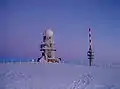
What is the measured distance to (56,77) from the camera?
2.80 m

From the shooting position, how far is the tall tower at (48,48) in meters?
2.78

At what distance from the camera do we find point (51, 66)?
110 inches

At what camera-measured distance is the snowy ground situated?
2775 mm

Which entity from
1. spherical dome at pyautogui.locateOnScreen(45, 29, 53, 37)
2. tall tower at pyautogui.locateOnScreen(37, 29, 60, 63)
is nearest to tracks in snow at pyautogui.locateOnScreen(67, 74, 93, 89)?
tall tower at pyautogui.locateOnScreen(37, 29, 60, 63)

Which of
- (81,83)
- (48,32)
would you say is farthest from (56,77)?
(48,32)

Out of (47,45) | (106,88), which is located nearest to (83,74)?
(106,88)

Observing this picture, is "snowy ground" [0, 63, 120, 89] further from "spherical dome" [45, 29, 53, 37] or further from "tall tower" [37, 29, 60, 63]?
"spherical dome" [45, 29, 53, 37]

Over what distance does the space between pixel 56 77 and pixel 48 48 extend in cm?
30

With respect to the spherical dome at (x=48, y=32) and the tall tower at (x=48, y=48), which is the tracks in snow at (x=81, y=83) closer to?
the tall tower at (x=48, y=48)

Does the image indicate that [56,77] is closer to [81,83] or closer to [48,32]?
[81,83]

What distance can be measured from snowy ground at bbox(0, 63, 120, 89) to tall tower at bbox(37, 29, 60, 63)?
0.07 metres

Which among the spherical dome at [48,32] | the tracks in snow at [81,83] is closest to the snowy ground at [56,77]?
the tracks in snow at [81,83]

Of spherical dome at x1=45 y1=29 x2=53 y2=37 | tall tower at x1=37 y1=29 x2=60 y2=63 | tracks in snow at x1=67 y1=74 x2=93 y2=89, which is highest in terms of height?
spherical dome at x1=45 y1=29 x2=53 y2=37

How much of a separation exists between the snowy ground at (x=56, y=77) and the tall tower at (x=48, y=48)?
0.22ft
